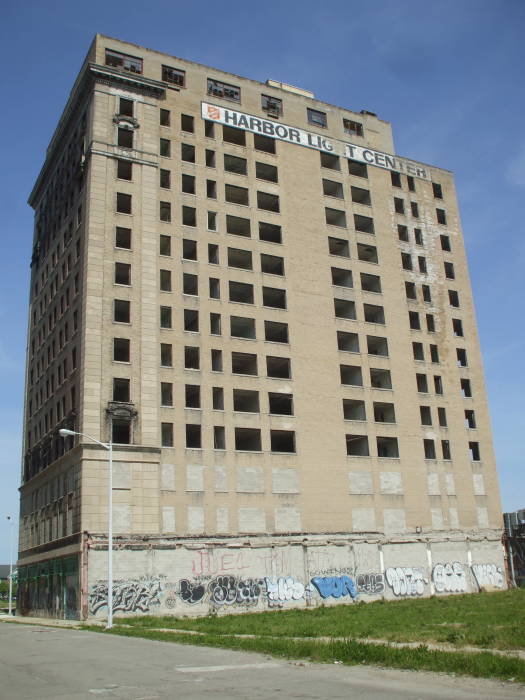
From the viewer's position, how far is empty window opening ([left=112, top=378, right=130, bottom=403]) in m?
52.6

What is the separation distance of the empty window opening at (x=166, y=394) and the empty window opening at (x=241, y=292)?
1112cm

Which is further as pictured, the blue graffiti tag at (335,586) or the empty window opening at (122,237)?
the empty window opening at (122,237)

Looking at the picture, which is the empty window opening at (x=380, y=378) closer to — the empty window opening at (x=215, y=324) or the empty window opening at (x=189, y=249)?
the empty window opening at (x=215, y=324)

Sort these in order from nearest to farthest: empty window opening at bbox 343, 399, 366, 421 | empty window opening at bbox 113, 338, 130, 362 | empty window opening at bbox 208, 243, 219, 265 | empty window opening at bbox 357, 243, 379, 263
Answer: empty window opening at bbox 113, 338, 130, 362 → empty window opening at bbox 208, 243, 219, 265 → empty window opening at bbox 343, 399, 366, 421 → empty window opening at bbox 357, 243, 379, 263

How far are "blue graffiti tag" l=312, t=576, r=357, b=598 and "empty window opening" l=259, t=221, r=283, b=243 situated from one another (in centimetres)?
2994

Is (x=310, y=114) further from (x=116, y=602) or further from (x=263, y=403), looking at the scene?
(x=116, y=602)

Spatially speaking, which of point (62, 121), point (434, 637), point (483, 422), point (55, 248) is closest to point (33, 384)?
point (55, 248)

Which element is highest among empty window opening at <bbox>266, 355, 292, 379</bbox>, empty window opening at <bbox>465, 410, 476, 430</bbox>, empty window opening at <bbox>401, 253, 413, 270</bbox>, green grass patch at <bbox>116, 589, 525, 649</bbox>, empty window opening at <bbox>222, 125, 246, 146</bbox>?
empty window opening at <bbox>222, 125, 246, 146</bbox>

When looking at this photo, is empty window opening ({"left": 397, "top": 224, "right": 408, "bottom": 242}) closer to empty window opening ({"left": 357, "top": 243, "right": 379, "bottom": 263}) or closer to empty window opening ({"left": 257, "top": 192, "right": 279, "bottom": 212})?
empty window opening ({"left": 357, "top": 243, "right": 379, "bottom": 263})

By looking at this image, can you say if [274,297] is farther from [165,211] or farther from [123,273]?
[123,273]

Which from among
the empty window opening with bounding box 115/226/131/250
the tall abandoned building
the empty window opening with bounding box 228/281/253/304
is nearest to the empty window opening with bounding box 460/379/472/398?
the tall abandoned building

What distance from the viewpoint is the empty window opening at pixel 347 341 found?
63844 millimetres

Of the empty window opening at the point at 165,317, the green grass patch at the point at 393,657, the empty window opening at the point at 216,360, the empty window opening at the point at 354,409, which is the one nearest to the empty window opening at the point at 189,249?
the empty window opening at the point at 165,317

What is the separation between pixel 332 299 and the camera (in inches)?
2522
